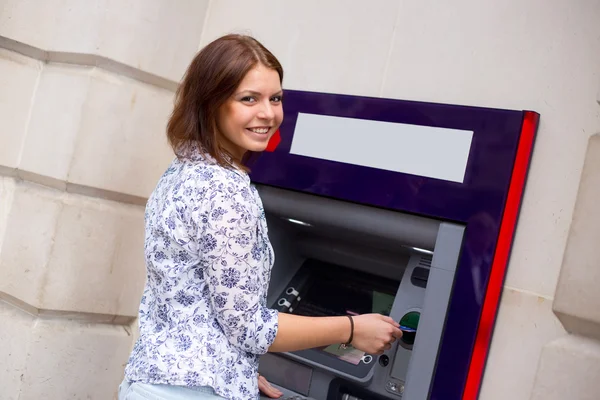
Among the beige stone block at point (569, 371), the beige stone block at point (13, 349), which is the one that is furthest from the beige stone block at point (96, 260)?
the beige stone block at point (569, 371)

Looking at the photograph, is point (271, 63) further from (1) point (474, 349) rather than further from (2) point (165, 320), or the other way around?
(1) point (474, 349)

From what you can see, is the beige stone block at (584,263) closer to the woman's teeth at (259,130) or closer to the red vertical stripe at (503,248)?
the red vertical stripe at (503,248)

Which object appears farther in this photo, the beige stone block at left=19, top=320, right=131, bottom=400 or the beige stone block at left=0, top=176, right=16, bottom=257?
the beige stone block at left=0, top=176, right=16, bottom=257

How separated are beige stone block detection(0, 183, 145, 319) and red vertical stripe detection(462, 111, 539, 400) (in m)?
1.39

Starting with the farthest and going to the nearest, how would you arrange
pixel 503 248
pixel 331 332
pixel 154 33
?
pixel 154 33, pixel 503 248, pixel 331 332

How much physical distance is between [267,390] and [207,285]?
56 cm

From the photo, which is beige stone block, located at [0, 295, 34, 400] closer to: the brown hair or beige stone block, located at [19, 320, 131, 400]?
beige stone block, located at [19, 320, 131, 400]

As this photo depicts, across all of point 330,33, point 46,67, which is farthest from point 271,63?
point 46,67

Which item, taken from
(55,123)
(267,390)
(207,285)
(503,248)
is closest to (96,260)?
(55,123)

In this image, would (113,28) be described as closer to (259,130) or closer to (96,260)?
(96,260)

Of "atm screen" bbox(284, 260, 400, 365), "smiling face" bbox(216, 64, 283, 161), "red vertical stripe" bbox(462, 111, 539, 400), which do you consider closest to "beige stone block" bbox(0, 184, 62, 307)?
"atm screen" bbox(284, 260, 400, 365)

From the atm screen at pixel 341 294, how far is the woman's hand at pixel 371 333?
0.31 m

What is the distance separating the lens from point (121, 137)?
2641mm

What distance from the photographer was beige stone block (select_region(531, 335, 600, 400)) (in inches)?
63.4
